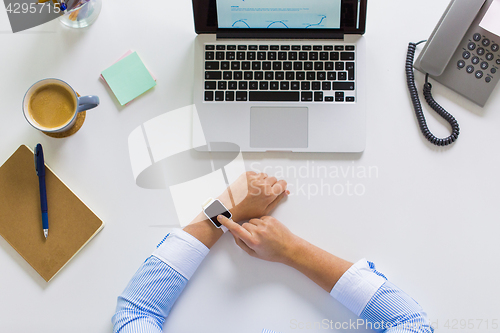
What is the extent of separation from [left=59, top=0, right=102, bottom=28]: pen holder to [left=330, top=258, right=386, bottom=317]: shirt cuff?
89 centimetres

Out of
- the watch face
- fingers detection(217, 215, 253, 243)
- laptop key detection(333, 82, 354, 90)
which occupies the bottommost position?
fingers detection(217, 215, 253, 243)

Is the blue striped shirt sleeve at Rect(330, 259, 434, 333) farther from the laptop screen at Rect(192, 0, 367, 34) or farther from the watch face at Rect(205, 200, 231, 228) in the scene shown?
the laptop screen at Rect(192, 0, 367, 34)

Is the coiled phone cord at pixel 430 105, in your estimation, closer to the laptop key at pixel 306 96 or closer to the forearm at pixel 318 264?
the laptop key at pixel 306 96

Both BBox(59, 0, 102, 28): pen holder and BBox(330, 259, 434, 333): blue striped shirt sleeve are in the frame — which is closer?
BBox(330, 259, 434, 333): blue striped shirt sleeve

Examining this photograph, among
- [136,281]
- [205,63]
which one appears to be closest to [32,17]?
[205,63]

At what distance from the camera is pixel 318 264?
2.76 ft

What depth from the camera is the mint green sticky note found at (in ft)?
3.01

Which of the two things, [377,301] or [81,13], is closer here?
[377,301]

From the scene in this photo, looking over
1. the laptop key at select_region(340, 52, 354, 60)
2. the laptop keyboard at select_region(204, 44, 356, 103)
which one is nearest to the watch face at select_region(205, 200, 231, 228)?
the laptop keyboard at select_region(204, 44, 356, 103)

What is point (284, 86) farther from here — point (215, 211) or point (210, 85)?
point (215, 211)

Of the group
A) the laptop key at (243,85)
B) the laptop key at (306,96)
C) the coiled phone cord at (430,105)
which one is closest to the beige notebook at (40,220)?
the laptop key at (243,85)

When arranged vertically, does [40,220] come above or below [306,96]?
below

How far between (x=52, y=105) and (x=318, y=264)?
2.37ft

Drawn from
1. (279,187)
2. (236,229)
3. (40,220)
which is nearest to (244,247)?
(236,229)
